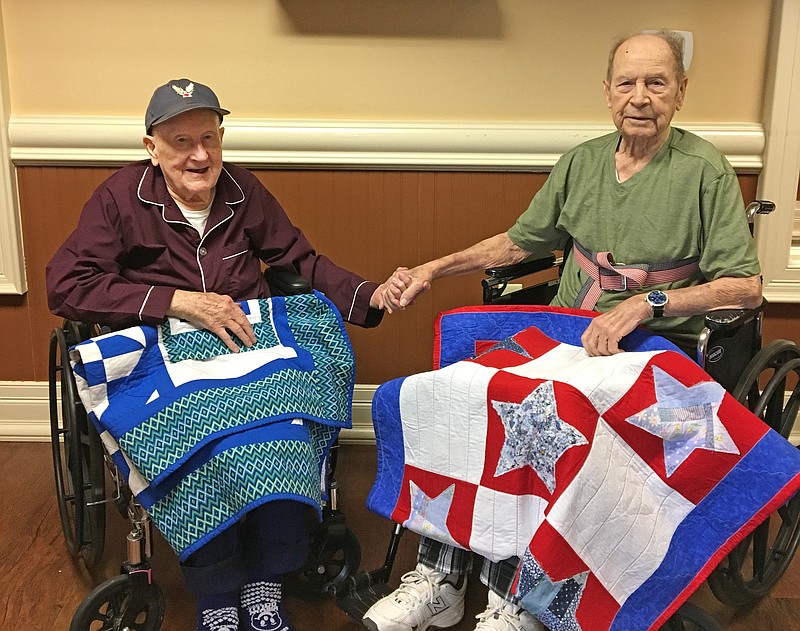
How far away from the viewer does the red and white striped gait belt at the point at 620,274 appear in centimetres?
195

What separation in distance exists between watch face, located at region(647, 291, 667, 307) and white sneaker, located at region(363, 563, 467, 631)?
0.74 metres

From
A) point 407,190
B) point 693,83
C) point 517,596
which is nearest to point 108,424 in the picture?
point 517,596

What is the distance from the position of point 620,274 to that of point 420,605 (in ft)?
2.82

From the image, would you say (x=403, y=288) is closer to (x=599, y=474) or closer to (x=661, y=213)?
(x=661, y=213)

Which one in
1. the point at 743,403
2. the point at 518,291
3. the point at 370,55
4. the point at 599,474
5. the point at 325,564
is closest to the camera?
the point at 599,474

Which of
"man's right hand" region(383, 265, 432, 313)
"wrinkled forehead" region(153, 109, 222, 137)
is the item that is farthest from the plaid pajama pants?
"wrinkled forehead" region(153, 109, 222, 137)

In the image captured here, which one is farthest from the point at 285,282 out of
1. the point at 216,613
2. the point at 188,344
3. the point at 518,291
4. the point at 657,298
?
the point at 657,298

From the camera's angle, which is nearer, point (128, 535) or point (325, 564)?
point (128, 535)

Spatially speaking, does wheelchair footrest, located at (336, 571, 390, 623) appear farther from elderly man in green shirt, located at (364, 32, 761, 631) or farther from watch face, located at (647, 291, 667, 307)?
watch face, located at (647, 291, 667, 307)

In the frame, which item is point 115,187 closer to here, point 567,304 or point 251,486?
point 251,486

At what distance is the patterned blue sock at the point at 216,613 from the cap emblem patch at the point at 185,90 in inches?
43.1

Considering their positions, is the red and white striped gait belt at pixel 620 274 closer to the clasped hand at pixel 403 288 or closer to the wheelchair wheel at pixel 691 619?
the clasped hand at pixel 403 288

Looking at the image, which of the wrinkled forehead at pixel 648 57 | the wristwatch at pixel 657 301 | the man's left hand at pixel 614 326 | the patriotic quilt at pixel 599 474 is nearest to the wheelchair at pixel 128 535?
the patriotic quilt at pixel 599 474

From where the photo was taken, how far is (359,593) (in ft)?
6.33
